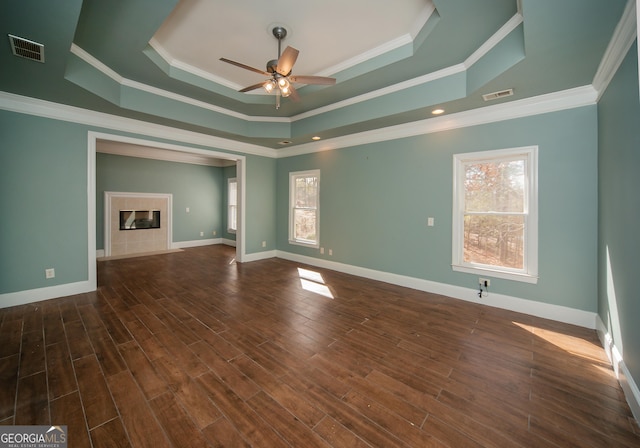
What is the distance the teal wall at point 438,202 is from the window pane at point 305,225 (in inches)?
10.6

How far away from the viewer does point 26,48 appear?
2314mm

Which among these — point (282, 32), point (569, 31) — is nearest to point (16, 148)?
point (282, 32)

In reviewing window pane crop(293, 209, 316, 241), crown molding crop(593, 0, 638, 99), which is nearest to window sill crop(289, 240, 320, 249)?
window pane crop(293, 209, 316, 241)

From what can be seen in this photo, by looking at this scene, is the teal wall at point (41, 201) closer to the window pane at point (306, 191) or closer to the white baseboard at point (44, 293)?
the white baseboard at point (44, 293)

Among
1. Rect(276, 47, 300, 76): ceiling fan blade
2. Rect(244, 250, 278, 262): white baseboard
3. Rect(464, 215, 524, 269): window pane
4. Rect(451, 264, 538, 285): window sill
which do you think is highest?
Rect(276, 47, 300, 76): ceiling fan blade

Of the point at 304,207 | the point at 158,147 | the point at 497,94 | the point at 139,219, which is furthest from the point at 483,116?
the point at 139,219

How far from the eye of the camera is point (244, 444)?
4.79 feet

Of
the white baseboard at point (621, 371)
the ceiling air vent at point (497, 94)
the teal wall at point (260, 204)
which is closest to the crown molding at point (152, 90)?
the teal wall at point (260, 204)

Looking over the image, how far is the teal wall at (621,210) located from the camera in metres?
1.85

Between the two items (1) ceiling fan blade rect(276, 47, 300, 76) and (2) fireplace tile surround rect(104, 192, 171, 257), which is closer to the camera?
(1) ceiling fan blade rect(276, 47, 300, 76)

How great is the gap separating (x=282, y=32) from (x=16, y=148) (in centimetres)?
379

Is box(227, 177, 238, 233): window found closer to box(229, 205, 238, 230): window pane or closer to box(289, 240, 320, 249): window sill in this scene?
box(229, 205, 238, 230): window pane

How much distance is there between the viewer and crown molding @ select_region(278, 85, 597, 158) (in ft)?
9.71

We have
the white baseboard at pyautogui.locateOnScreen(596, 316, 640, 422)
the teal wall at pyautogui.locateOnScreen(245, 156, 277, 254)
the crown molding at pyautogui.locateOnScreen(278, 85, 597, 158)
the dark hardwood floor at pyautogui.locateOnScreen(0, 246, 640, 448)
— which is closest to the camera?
the dark hardwood floor at pyautogui.locateOnScreen(0, 246, 640, 448)
